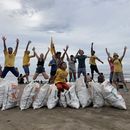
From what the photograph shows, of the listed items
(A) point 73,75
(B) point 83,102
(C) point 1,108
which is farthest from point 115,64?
(C) point 1,108

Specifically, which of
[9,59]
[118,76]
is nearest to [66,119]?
[9,59]

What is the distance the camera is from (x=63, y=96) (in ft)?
26.8

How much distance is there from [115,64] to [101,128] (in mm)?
6591

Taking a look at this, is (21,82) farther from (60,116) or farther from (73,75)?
(60,116)

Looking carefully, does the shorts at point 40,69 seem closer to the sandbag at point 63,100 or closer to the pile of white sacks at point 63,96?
the pile of white sacks at point 63,96

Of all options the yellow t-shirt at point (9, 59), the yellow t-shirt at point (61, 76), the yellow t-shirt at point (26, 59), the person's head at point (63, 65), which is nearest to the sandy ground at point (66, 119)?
the yellow t-shirt at point (61, 76)

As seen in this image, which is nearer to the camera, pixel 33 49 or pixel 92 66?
pixel 33 49

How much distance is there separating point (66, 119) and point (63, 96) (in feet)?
4.29

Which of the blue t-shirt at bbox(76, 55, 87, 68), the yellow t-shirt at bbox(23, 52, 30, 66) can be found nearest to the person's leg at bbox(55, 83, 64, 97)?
the blue t-shirt at bbox(76, 55, 87, 68)

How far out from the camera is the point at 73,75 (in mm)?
14945

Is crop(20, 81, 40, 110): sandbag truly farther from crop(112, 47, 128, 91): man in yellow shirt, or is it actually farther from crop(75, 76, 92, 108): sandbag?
crop(112, 47, 128, 91): man in yellow shirt

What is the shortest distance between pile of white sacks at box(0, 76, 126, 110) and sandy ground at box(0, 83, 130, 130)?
0.17m

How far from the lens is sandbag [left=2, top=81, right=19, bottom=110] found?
8.27 m

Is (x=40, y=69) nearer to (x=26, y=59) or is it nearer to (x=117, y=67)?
(x=26, y=59)
